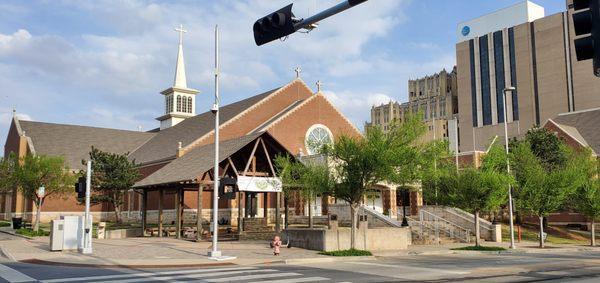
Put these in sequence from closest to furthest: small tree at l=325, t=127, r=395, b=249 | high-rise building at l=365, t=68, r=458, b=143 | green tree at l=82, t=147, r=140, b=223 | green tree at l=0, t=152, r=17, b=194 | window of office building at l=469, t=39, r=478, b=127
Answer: small tree at l=325, t=127, r=395, b=249
green tree at l=0, t=152, r=17, b=194
green tree at l=82, t=147, r=140, b=223
window of office building at l=469, t=39, r=478, b=127
high-rise building at l=365, t=68, r=458, b=143

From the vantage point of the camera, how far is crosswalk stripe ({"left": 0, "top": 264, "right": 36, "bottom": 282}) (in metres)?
14.7

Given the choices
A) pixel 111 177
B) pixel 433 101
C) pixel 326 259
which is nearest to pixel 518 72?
pixel 433 101

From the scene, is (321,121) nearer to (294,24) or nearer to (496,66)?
(294,24)

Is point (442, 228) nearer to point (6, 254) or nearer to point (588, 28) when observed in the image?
point (6, 254)

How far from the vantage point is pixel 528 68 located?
116500 mm

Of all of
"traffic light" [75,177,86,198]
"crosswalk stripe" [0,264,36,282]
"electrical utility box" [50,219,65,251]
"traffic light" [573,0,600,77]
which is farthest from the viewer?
"electrical utility box" [50,219,65,251]

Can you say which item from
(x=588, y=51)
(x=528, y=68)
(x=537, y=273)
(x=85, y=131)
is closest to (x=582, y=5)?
(x=588, y=51)

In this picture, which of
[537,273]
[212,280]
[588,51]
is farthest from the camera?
[537,273]

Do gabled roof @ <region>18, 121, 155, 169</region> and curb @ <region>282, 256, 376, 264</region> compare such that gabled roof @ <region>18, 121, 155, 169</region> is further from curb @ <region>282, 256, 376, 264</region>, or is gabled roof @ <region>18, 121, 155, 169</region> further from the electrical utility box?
curb @ <region>282, 256, 376, 264</region>

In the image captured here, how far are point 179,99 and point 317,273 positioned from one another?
62.1m

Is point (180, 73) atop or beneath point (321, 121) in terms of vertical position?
atop

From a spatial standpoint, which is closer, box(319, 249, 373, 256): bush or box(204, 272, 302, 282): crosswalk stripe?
box(204, 272, 302, 282): crosswalk stripe

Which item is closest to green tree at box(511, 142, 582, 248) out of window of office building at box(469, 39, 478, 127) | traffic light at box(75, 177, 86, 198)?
traffic light at box(75, 177, 86, 198)

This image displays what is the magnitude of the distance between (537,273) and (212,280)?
10.5 metres
